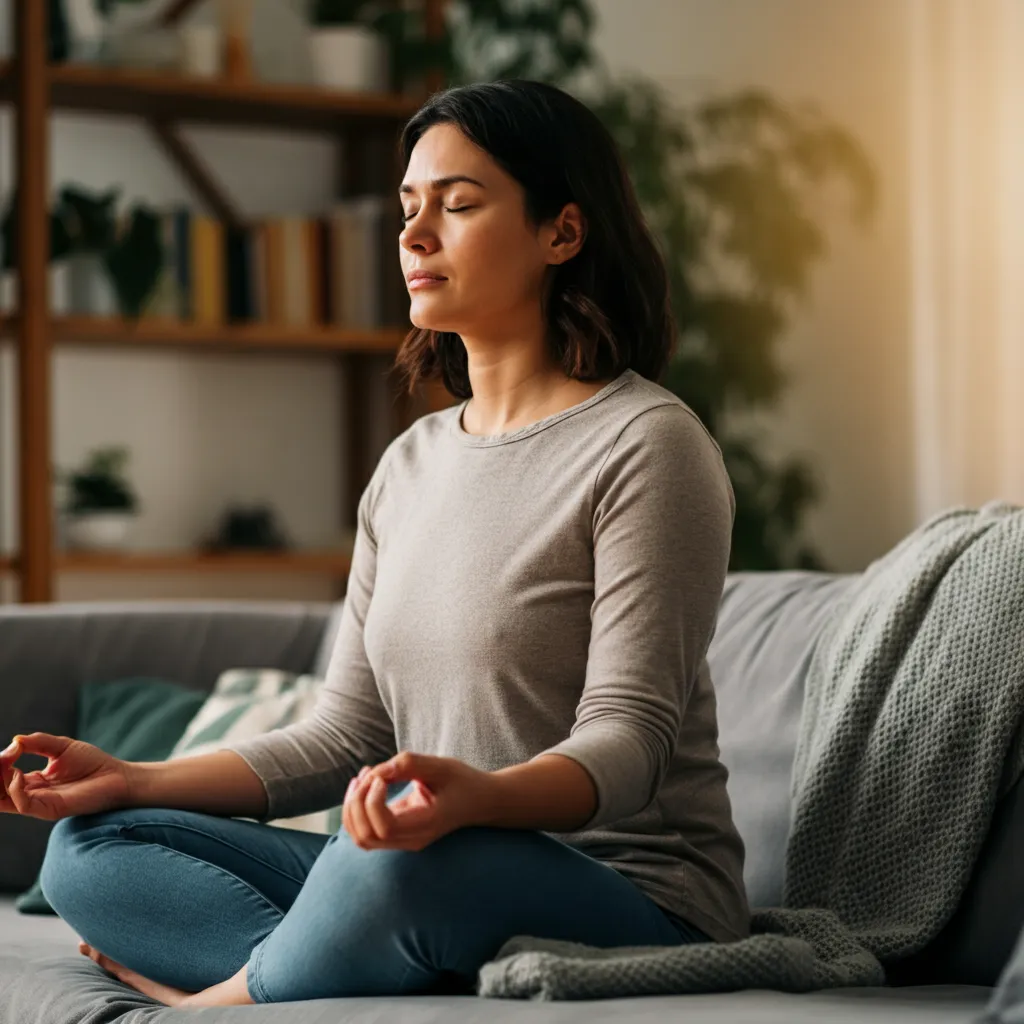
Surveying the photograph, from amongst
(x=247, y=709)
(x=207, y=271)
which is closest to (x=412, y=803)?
(x=247, y=709)

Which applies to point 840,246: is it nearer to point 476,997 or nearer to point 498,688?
point 498,688

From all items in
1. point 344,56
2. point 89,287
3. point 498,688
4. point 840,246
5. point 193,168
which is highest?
point 344,56

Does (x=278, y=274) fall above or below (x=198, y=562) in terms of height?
above

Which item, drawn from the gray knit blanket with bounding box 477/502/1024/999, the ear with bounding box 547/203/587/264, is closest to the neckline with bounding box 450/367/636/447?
the ear with bounding box 547/203/587/264

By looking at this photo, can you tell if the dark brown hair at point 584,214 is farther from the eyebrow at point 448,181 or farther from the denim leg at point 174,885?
the denim leg at point 174,885

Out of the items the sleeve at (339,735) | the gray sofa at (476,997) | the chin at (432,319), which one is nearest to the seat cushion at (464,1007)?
the gray sofa at (476,997)

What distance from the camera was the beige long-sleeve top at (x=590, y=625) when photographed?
124 cm

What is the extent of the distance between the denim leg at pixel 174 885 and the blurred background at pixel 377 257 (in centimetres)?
196

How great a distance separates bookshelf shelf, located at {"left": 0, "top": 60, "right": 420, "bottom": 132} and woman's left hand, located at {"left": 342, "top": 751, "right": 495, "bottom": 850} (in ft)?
8.55

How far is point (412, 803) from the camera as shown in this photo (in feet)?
A: 3.50

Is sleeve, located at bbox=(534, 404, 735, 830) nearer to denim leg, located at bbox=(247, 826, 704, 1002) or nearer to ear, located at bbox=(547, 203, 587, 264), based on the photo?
denim leg, located at bbox=(247, 826, 704, 1002)

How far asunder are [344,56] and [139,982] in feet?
8.41

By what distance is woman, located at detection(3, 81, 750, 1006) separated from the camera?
1141 millimetres

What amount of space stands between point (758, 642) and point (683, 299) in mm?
1875
